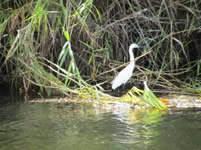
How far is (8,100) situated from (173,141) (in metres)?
2.55

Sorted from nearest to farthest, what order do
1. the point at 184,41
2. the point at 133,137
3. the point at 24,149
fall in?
the point at 24,149 → the point at 133,137 → the point at 184,41

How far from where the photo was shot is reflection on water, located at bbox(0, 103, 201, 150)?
6.48ft

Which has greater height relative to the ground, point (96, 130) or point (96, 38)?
point (96, 38)

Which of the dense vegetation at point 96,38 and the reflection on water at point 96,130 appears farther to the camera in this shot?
the dense vegetation at point 96,38

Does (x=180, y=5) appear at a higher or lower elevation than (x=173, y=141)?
higher

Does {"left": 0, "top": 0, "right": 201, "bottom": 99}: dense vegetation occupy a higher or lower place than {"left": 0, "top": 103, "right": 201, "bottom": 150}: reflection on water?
higher

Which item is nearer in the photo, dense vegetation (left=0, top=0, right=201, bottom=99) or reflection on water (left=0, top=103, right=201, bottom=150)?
reflection on water (left=0, top=103, right=201, bottom=150)

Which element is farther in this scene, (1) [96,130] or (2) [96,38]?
(2) [96,38]

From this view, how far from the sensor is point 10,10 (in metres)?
4.14

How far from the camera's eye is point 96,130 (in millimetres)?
2332

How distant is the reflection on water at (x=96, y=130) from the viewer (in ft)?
6.48

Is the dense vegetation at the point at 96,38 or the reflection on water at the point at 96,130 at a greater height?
the dense vegetation at the point at 96,38

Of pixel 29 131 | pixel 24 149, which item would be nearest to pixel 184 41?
pixel 29 131

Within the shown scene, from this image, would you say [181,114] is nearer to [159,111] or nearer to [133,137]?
[159,111]
